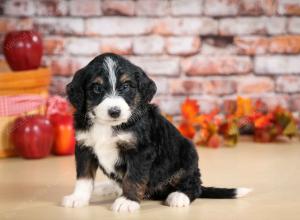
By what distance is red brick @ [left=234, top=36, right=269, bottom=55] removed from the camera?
161 inches

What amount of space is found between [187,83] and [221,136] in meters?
0.48

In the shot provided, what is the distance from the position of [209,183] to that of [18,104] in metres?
1.29

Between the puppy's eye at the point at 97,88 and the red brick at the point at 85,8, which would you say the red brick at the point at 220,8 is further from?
the puppy's eye at the point at 97,88

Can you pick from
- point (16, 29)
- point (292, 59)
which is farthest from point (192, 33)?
point (16, 29)

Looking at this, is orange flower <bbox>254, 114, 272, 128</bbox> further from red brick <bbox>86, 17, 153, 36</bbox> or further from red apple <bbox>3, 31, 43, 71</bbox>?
red apple <bbox>3, 31, 43, 71</bbox>

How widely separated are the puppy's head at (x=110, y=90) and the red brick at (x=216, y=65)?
5.79ft

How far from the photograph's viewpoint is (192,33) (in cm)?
407

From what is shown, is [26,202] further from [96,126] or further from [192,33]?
[192,33]

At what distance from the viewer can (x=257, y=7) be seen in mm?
4070

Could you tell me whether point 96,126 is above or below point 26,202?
above

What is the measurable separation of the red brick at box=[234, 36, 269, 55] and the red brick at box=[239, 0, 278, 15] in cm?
17

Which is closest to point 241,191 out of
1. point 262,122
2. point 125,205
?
point 125,205

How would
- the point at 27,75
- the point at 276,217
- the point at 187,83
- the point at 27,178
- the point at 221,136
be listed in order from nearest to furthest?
1. the point at 276,217
2. the point at 27,178
3. the point at 27,75
4. the point at 221,136
5. the point at 187,83

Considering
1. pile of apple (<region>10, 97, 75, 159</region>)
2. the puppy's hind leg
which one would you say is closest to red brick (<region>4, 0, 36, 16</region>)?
pile of apple (<region>10, 97, 75, 159</region>)
